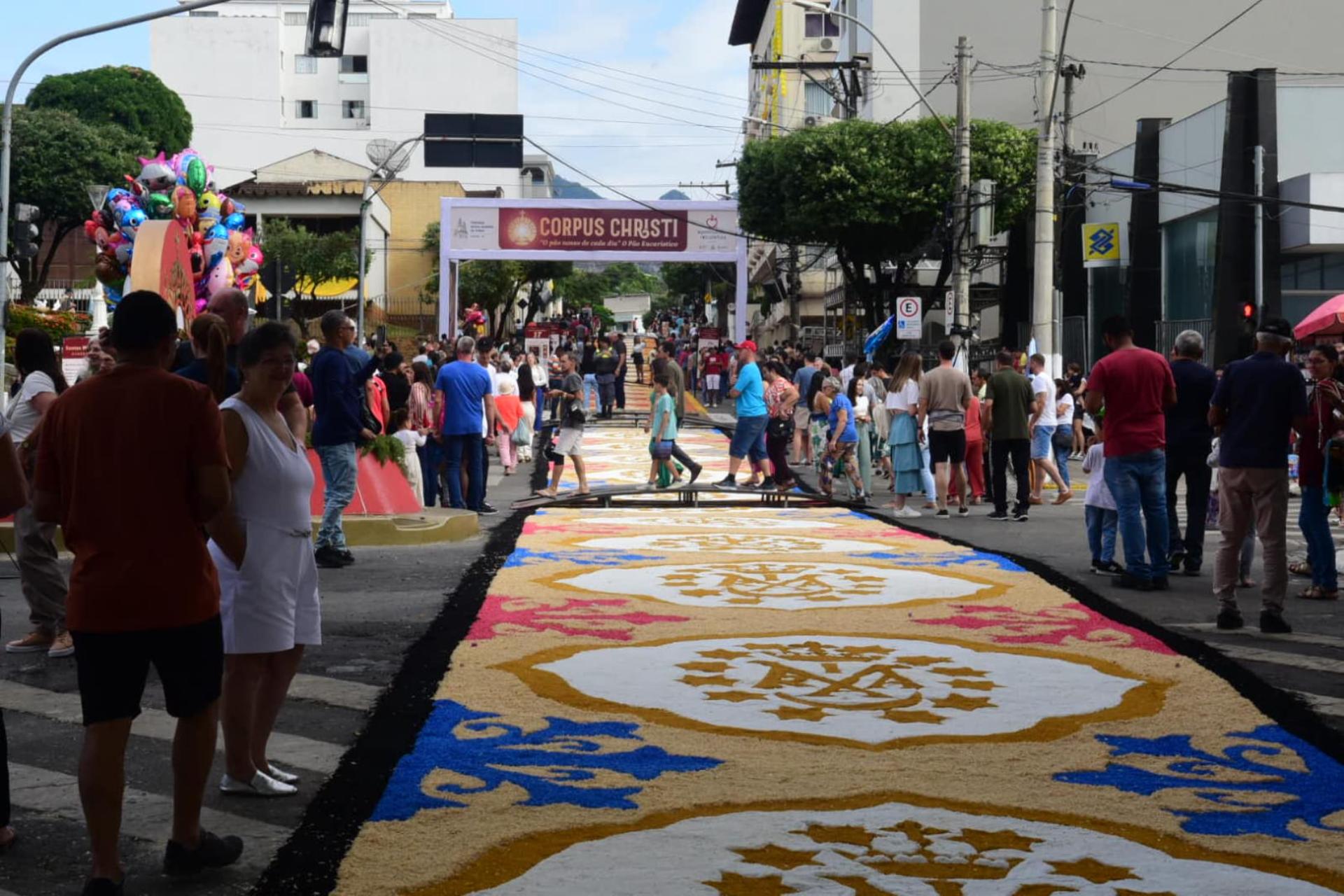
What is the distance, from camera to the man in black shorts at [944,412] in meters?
16.1

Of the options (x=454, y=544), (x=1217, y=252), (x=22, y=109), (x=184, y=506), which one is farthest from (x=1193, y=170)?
(x=22, y=109)

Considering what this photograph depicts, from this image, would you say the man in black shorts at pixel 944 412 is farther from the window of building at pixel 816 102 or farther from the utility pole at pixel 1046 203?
the window of building at pixel 816 102

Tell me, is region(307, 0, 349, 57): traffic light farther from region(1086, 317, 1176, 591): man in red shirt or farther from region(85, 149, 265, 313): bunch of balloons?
region(1086, 317, 1176, 591): man in red shirt

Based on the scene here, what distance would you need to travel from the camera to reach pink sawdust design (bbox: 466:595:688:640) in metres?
9.00

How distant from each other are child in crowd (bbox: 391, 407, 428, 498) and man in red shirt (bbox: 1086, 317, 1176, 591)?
665cm

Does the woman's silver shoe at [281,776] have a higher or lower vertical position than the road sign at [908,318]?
lower

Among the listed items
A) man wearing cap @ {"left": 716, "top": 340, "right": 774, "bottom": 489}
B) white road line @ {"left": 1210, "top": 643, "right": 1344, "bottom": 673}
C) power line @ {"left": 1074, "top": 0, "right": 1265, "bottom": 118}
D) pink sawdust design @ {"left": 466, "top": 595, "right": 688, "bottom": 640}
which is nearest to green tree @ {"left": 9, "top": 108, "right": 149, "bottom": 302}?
power line @ {"left": 1074, "top": 0, "right": 1265, "bottom": 118}

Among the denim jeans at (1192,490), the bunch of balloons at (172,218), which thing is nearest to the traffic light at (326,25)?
the bunch of balloons at (172,218)

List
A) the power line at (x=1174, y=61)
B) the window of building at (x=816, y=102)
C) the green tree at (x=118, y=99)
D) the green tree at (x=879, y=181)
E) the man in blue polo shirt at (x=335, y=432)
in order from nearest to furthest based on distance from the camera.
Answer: the man in blue polo shirt at (x=335, y=432), the green tree at (x=879, y=181), the power line at (x=1174, y=61), the green tree at (x=118, y=99), the window of building at (x=816, y=102)

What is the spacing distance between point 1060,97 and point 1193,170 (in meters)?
13.3

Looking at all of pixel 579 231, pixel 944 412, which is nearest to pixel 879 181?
pixel 579 231

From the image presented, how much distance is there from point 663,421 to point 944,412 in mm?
3916

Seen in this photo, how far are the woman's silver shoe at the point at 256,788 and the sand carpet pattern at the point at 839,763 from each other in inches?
16.0

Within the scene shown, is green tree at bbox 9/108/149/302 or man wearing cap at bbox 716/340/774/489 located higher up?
green tree at bbox 9/108/149/302
